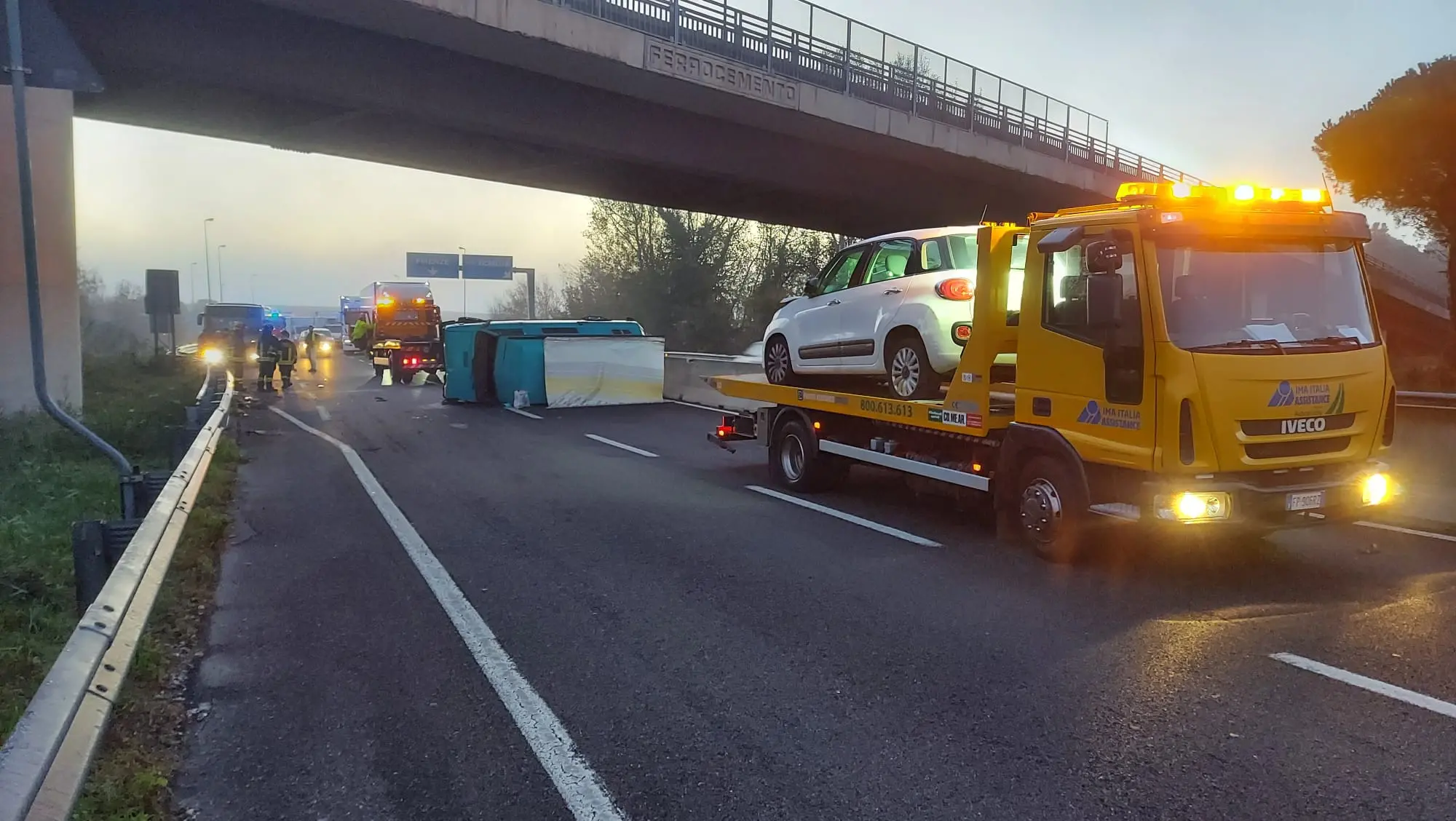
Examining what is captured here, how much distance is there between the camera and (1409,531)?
8703 mm

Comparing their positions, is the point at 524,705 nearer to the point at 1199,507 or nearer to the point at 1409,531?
the point at 1199,507

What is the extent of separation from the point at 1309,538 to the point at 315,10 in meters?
14.7

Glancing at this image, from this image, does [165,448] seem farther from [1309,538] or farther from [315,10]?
[1309,538]

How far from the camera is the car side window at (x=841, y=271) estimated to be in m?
10.2

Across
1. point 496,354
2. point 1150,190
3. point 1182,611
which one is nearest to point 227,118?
point 496,354

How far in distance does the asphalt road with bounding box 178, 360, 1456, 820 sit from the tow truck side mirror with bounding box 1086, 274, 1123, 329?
5.93 feet

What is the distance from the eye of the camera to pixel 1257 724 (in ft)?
14.5

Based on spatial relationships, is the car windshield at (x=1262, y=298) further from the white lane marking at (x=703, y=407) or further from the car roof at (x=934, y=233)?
the white lane marking at (x=703, y=407)

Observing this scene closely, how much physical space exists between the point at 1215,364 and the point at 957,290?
2.65 m

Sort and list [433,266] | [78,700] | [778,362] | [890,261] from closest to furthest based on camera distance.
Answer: [78,700], [890,261], [778,362], [433,266]

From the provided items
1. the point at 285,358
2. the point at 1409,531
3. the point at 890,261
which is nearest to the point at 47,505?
the point at 890,261

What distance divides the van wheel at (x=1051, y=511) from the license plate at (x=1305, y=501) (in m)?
1.24

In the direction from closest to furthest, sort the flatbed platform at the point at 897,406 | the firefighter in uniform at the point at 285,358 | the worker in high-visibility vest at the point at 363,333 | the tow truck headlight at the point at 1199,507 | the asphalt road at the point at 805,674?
the asphalt road at the point at 805,674
the tow truck headlight at the point at 1199,507
the flatbed platform at the point at 897,406
the firefighter in uniform at the point at 285,358
the worker in high-visibility vest at the point at 363,333

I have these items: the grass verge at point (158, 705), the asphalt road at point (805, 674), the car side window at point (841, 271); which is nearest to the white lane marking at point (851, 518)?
the asphalt road at point (805, 674)
